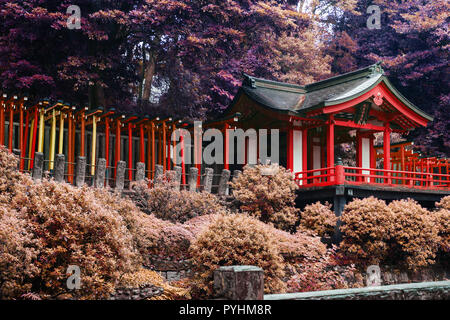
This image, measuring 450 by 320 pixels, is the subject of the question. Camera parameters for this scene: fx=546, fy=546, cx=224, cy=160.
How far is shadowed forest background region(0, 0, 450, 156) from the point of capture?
1967 centimetres

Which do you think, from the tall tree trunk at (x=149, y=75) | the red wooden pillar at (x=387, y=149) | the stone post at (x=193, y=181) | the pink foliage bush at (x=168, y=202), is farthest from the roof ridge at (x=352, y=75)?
the pink foliage bush at (x=168, y=202)

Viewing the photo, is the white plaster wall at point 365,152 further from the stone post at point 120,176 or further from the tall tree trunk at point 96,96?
the tall tree trunk at point 96,96

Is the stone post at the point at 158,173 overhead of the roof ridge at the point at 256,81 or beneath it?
beneath

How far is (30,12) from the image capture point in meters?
19.7

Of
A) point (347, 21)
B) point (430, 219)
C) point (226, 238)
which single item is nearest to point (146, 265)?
point (226, 238)

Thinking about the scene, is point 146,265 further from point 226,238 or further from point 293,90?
point 293,90

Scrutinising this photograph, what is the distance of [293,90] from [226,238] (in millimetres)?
12358

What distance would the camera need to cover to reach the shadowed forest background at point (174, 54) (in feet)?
64.5

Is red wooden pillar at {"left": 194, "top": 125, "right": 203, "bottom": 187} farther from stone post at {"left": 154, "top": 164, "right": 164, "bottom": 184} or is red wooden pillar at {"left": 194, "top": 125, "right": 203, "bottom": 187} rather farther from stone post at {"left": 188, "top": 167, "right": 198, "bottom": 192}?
stone post at {"left": 154, "top": 164, "right": 164, "bottom": 184}

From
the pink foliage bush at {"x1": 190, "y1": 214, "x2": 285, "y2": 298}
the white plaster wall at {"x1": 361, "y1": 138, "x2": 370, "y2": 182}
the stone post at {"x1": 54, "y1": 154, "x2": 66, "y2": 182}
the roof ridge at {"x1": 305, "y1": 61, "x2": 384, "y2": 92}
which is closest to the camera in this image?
the pink foliage bush at {"x1": 190, "y1": 214, "x2": 285, "y2": 298}

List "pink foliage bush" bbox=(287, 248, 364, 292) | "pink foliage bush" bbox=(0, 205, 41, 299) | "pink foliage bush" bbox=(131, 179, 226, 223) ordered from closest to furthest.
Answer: "pink foliage bush" bbox=(0, 205, 41, 299) < "pink foliage bush" bbox=(287, 248, 364, 292) < "pink foliage bush" bbox=(131, 179, 226, 223)

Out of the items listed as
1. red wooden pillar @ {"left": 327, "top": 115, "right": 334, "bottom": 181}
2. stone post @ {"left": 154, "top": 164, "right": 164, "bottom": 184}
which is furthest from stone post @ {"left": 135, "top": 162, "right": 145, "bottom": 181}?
red wooden pillar @ {"left": 327, "top": 115, "right": 334, "bottom": 181}

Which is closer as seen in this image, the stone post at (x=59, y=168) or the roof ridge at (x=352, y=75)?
the stone post at (x=59, y=168)

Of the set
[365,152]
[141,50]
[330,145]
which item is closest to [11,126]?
[141,50]
